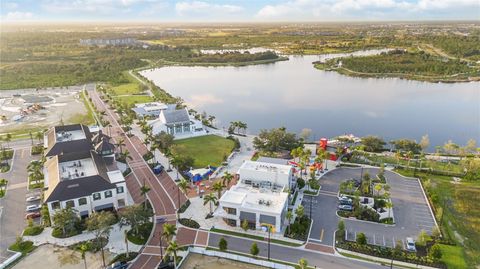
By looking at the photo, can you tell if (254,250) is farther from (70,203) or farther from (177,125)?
(177,125)

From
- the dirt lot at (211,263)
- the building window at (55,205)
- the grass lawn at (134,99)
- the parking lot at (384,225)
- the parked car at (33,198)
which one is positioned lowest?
the dirt lot at (211,263)

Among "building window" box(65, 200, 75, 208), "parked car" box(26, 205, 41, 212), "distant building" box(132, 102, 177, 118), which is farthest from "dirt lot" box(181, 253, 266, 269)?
"distant building" box(132, 102, 177, 118)

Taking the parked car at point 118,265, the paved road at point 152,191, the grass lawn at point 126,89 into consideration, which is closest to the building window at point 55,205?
the paved road at point 152,191

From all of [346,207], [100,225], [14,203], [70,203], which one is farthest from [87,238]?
[346,207]

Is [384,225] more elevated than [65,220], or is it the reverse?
[65,220]

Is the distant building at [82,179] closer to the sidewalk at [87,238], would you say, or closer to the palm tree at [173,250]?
the sidewalk at [87,238]

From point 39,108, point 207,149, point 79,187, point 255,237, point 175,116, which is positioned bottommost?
point 255,237

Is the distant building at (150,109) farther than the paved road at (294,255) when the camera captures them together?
Yes
